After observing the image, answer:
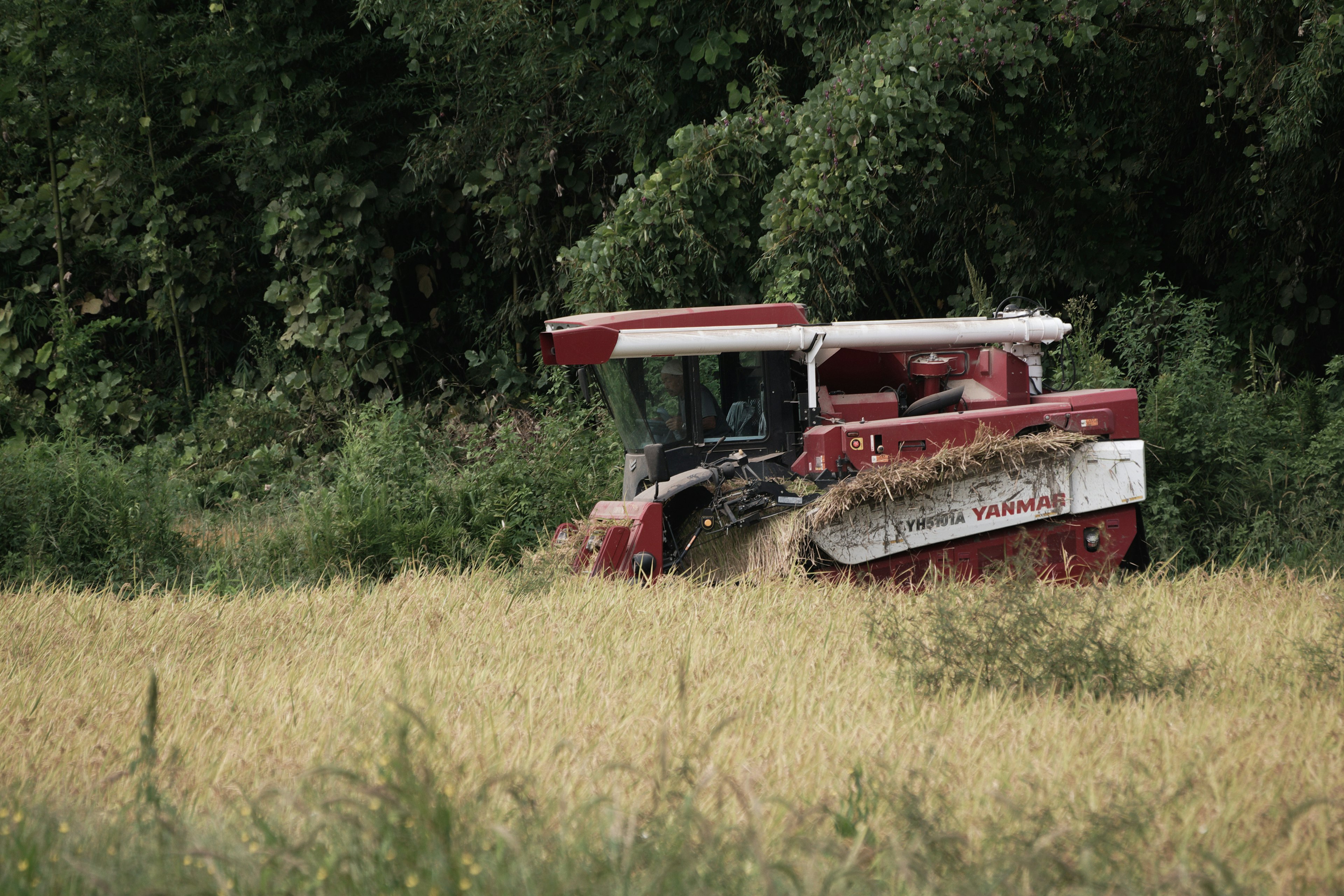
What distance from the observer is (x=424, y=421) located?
463 inches

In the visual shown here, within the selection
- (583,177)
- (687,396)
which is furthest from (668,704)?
(583,177)

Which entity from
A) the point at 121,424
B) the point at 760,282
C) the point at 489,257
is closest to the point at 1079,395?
the point at 760,282

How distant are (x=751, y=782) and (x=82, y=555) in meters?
6.51

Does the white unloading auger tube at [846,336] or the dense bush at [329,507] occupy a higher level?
the white unloading auger tube at [846,336]

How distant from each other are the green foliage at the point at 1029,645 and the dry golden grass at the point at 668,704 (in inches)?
4.2

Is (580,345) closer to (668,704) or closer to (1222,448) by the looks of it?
(668,704)

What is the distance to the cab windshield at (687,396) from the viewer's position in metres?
6.94

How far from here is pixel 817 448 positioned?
21.9 feet

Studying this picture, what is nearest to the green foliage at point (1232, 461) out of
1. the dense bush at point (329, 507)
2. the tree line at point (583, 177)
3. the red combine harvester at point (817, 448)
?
the red combine harvester at point (817, 448)

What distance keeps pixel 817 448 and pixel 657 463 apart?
3.16 feet

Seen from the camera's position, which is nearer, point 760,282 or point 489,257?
point 760,282

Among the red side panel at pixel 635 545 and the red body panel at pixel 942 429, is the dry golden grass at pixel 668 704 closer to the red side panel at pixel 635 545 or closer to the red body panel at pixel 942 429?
the red side panel at pixel 635 545

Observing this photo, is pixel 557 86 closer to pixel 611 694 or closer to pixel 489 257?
pixel 489 257

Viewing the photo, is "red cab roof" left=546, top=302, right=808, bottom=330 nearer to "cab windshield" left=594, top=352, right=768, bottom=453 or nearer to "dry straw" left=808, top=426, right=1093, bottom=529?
"cab windshield" left=594, top=352, right=768, bottom=453
